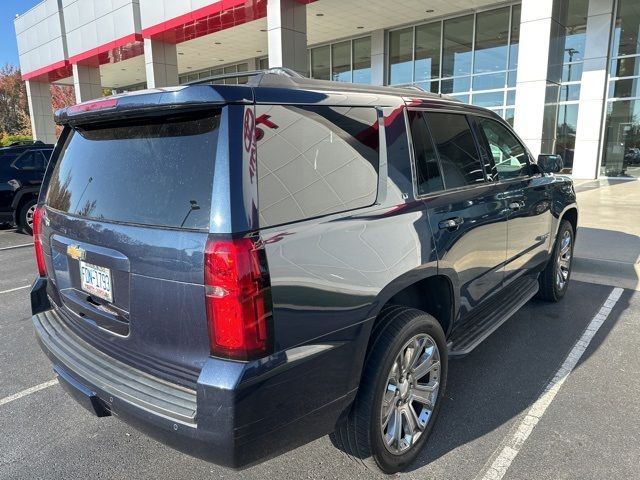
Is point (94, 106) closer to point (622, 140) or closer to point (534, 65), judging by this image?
point (534, 65)

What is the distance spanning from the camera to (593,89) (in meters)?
14.9

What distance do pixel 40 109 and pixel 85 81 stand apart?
7602 millimetres

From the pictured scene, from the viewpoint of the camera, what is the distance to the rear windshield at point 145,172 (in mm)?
1920

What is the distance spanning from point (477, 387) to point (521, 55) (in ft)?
35.0

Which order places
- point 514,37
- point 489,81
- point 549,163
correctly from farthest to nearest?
point 489,81 < point 514,37 < point 549,163

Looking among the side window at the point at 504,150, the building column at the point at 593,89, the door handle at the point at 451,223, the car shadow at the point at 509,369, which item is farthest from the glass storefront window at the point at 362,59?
the door handle at the point at 451,223

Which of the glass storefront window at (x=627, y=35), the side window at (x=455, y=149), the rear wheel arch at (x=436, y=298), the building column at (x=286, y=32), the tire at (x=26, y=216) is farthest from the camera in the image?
the glass storefront window at (x=627, y=35)

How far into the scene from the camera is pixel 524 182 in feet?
13.1

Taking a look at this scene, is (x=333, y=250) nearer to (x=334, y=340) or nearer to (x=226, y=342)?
(x=334, y=340)

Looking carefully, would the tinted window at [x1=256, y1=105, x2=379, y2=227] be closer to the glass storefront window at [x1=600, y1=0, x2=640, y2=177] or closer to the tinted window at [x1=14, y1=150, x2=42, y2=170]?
the tinted window at [x1=14, y1=150, x2=42, y2=170]

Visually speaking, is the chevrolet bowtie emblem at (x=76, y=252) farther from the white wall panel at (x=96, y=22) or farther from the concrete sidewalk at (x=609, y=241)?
the white wall panel at (x=96, y=22)

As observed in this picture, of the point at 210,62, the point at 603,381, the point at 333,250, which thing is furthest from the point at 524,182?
the point at 210,62

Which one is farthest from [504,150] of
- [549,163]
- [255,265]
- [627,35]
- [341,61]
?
[341,61]

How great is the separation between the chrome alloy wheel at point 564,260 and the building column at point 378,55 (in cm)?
1563
